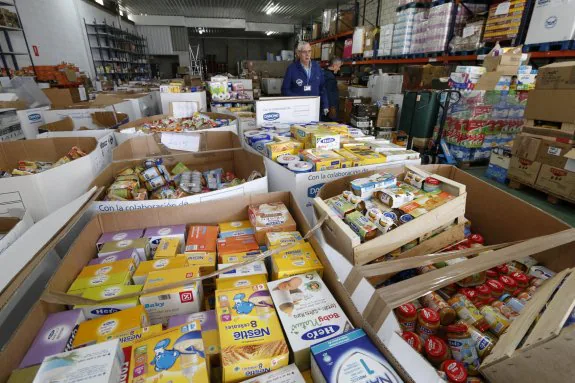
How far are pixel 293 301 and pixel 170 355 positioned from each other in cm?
37

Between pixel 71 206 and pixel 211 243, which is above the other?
pixel 71 206

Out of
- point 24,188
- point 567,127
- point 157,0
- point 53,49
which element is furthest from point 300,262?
point 157,0

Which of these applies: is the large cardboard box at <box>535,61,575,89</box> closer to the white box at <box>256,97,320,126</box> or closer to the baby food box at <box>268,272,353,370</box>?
the white box at <box>256,97,320,126</box>

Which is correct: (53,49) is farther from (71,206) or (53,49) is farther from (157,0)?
(71,206)

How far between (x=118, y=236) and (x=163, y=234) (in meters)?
0.21

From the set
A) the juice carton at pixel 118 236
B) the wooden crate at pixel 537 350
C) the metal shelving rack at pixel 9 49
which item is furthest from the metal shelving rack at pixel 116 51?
the wooden crate at pixel 537 350

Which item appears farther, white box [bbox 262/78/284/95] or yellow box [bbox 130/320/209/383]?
white box [bbox 262/78/284/95]

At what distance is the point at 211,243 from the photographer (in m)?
1.29

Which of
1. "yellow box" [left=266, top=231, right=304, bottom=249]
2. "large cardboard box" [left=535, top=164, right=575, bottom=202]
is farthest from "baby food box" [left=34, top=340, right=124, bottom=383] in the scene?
"large cardboard box" [left=535, top=164, right=575, bottom=202]

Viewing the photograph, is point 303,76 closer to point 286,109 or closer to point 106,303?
point 286,109

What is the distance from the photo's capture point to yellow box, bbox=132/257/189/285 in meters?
1.09

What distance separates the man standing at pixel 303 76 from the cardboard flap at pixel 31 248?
10.1 ft

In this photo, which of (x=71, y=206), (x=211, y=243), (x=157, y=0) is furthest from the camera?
(x=157, y=0)

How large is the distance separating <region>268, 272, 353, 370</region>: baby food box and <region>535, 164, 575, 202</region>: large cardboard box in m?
3.71
